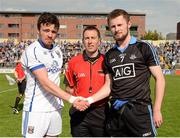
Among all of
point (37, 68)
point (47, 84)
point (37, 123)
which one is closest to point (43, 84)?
point (47, 84)

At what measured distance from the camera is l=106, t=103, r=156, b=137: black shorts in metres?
4.64

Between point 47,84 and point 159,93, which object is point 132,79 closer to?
point 159,93

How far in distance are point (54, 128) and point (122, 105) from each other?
97 centimetres

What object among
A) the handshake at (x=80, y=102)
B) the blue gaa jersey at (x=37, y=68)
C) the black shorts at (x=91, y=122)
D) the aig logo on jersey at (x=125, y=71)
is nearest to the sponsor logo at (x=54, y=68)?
the blue gaa jersey at (x=37, y=68)

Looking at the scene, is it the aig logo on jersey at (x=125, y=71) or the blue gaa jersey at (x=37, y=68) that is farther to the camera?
the blue gaa jersey at (x=37, y=68)

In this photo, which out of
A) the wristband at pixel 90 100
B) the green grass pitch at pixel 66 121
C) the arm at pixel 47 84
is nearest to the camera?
the arm at pixel 47 84

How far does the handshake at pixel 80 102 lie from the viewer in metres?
4.89

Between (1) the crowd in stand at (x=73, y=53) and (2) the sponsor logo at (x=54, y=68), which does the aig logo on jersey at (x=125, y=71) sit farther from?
(1) the crowd in stand at (x=73, y=53)

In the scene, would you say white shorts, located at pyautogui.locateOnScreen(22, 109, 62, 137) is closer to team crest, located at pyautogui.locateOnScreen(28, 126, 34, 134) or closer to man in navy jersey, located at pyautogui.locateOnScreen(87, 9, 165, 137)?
team crest, located at pyautogui.locateOnScreen(28, 126, 34, 134)

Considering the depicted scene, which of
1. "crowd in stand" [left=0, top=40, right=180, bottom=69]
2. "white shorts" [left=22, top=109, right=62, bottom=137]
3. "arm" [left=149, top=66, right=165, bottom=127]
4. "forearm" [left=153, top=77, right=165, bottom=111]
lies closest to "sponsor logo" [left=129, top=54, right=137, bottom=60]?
"arm" [left=149, top=66, right=165, bottom=127]

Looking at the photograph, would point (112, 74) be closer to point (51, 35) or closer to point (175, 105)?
point (51, 35)

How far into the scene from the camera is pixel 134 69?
4652mm

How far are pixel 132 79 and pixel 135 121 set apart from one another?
0.49 meters

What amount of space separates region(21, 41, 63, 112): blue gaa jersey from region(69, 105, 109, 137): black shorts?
456 millimetres
